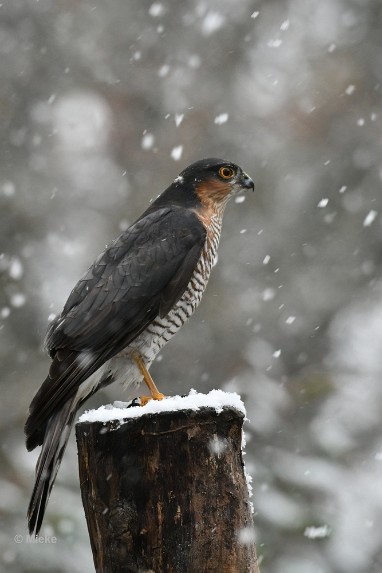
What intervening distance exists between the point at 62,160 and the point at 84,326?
4.43 metres

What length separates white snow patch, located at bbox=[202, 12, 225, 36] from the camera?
331 inches

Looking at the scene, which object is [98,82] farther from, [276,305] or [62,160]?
[276,305]

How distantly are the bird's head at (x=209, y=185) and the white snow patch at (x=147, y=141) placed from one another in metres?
3.31

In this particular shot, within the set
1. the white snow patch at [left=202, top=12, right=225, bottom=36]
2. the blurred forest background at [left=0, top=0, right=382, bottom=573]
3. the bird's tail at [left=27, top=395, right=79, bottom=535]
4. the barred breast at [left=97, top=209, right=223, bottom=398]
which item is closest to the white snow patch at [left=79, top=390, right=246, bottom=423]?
the bird's tail at [left=27, top=395, right=79, bottom=535]

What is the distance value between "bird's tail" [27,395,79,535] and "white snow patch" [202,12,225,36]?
5.63 metres

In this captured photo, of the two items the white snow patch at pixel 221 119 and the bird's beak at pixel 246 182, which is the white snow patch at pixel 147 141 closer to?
the white snow patch at pixel 221 119

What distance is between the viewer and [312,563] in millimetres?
5266

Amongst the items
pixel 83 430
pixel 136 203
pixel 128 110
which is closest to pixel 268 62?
pixel 128 110

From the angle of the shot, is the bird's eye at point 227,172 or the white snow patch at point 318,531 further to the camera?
the white snow patch at point 318,531

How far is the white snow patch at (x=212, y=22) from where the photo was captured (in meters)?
8.41

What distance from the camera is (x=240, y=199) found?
746cm

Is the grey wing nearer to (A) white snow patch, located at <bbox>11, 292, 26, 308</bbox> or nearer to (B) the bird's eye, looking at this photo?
(B) the bird's eye

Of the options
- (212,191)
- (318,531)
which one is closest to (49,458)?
(212,191)

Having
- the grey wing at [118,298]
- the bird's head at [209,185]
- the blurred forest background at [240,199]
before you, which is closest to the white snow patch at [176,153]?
the blurred forest background at [240,199]
